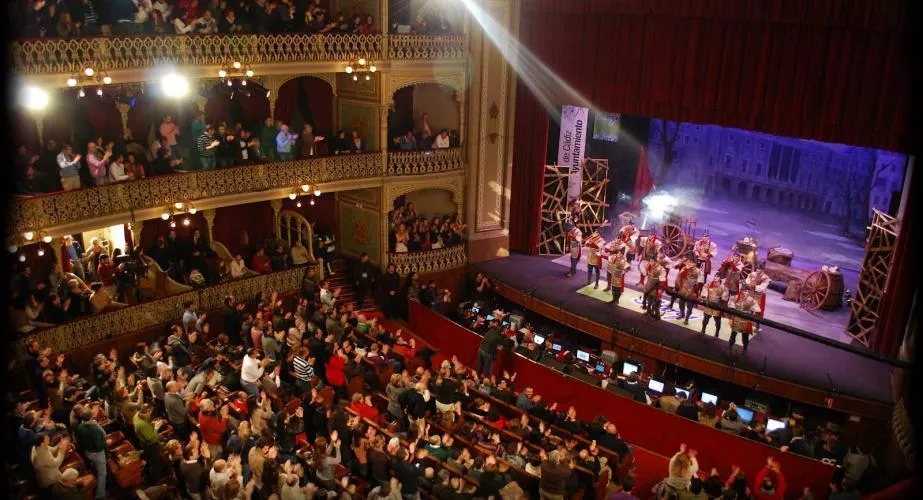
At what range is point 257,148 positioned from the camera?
2000 cm

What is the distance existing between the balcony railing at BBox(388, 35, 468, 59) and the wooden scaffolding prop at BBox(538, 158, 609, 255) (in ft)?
15.7

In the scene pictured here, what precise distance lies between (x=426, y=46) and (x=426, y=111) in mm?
2583

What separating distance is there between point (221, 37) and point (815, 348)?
52.4ft

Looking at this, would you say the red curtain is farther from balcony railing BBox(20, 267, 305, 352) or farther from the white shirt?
the white shirt

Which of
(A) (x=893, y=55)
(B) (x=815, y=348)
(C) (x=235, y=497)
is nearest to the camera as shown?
(C) (x=235, y=497)

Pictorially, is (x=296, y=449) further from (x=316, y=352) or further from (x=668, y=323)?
(x=668, y=323)

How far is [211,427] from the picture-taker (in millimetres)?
12812

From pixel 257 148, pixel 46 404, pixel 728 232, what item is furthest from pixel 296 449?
pixel 728 232

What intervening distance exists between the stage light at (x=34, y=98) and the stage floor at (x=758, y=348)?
483 inches

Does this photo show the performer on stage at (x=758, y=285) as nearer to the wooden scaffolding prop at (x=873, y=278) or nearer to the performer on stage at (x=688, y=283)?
the performer on stage at (x=688, y=283)

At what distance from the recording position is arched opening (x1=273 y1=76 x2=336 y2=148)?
74.2 ft

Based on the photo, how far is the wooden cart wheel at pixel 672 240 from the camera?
2434 cm

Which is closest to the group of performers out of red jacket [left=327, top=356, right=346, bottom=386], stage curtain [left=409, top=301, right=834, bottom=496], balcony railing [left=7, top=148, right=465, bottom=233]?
stage curtain [left=409, top=301, right=834, bottom=496]

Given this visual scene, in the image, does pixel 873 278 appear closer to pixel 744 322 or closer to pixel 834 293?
pixel 834 293
